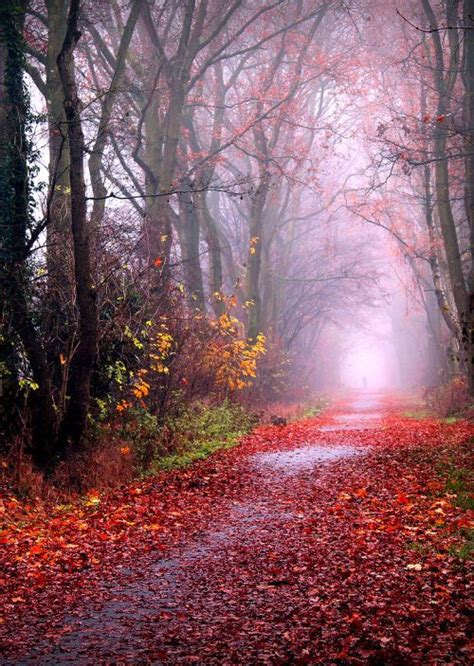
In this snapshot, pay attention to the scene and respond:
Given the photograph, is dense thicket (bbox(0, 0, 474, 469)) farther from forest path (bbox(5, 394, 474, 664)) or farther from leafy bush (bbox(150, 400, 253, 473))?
forest path (bbox(5, 394, 474, 664))

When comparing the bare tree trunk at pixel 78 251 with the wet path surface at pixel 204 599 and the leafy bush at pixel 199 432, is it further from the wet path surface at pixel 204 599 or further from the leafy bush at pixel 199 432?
the wet path surface at pixel 204 599

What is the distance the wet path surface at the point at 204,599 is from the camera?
173 inches

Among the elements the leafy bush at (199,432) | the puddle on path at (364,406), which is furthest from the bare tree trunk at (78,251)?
the puddle on path at (364,406)

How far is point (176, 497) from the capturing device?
30.6 feet

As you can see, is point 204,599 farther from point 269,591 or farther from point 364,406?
point 364,406

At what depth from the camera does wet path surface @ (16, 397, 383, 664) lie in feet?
14.5

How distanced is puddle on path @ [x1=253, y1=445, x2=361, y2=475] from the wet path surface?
2492mm

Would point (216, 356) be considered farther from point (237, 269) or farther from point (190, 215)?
point (237, 269)

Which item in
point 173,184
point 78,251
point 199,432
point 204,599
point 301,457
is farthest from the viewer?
point 173,184

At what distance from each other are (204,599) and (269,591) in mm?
521

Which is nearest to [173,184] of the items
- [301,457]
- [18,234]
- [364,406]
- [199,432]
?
[199,432]

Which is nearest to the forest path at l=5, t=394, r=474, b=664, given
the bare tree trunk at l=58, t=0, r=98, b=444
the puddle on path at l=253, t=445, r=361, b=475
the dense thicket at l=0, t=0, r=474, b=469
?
the puddle on path at l=253, t=445, r=361, b=475

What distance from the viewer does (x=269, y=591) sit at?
17.9 ft

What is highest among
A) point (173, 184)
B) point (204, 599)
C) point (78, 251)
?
point (173, 184)
